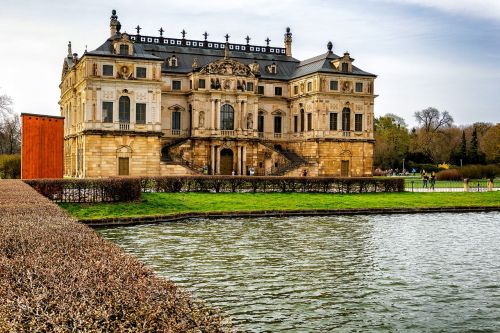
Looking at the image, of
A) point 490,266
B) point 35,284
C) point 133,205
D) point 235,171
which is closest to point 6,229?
point 35,284

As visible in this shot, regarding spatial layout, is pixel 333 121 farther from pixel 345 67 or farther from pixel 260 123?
pixel 260 123

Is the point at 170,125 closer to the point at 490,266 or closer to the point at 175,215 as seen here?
the point at 175,215

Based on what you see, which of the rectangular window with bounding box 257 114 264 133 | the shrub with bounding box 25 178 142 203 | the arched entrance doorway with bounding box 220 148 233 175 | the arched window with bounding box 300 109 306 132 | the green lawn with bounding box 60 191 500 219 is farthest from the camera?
the rectangular window with bounding box 257 114 264 133

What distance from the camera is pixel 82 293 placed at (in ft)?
23.4

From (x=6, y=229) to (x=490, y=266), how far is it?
12.3 m

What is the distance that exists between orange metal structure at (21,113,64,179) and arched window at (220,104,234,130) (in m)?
26.1

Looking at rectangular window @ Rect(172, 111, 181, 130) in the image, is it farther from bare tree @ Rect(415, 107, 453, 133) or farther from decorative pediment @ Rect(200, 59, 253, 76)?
bare tree @ Rect(415, 107, 453, 133)

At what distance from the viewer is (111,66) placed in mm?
57656

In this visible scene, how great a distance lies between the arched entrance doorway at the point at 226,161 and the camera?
65.1 meters

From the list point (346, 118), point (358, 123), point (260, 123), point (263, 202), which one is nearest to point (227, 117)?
point (260, 123)

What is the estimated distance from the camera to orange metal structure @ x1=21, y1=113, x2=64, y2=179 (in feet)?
132

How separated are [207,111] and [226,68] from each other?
4864 millimetres

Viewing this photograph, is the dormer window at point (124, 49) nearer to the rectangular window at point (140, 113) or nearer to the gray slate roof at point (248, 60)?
the rectangular window at point (140, 113)

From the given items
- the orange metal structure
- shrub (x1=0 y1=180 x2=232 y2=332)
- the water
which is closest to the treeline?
the orange metal structure
